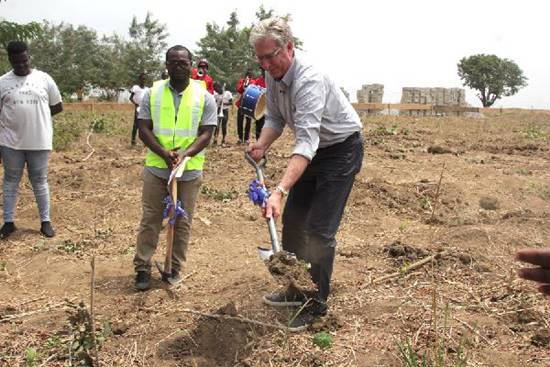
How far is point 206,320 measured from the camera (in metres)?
3.45

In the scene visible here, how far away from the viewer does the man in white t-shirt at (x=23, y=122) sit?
5133mm

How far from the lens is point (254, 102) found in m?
4.38

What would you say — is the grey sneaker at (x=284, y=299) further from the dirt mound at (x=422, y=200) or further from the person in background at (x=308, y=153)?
the dirt mound at (x=422, y=200)

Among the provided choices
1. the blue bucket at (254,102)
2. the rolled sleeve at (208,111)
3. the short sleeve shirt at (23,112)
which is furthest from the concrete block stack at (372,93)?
the rolled sleeve at (208,111)

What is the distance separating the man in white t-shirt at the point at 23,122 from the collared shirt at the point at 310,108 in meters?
2.64

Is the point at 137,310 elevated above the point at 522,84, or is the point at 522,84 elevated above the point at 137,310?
the point at 522,84

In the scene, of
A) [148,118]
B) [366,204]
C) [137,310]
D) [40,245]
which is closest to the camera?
[137,310]

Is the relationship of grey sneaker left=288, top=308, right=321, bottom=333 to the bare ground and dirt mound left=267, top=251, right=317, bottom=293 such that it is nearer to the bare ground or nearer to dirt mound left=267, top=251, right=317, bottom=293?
the bare ground

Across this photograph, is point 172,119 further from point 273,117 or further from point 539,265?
point 539,265

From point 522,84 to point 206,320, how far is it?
63225 millimetres

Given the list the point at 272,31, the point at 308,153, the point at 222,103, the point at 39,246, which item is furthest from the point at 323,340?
the point at 222,103

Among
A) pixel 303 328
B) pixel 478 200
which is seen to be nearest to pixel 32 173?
pixel 303 328

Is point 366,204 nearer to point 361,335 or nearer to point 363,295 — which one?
point 363,295

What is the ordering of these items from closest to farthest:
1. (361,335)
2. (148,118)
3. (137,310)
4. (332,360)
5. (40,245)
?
1. (332,360)
2. (361,335)
3. (137,310)
4. (148,118)
5. (40,245)
